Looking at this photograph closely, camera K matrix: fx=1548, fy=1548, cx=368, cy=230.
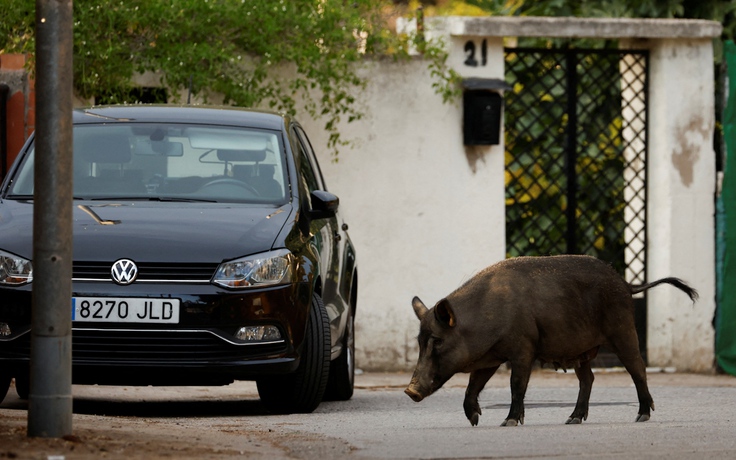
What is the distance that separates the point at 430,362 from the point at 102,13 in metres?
5.29

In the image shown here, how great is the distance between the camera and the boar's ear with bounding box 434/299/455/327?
817 cm

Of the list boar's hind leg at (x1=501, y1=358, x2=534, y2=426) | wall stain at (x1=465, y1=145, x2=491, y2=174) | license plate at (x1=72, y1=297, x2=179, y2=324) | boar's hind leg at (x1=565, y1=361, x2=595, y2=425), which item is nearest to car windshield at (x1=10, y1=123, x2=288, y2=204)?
license plate at (x1=72, y1=297, x2=179, y2=324)

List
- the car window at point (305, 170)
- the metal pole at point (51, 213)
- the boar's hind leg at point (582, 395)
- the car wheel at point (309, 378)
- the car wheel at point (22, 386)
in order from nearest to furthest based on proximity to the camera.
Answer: the metal pole at point (51, 213) < the boar's hind leg at point (582, 395) < the car wheel at point (309, 378) < the car wheel at point (22, 386) < the car window at point (305, 170)

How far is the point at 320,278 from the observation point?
29.9 feet

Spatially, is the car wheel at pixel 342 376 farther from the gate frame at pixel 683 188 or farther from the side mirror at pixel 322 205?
the gate frame at pixel 683 188

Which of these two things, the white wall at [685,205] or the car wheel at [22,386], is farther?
the white wall at [685,205]

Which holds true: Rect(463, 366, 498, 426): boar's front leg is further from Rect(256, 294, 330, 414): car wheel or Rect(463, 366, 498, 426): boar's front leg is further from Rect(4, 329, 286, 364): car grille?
Rect(4, 329, 286, 364): car grille

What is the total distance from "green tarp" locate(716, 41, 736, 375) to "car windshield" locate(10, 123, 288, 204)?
5934mm

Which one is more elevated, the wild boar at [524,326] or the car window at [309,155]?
the car window at [309,155]

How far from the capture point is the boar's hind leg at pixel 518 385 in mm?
8219

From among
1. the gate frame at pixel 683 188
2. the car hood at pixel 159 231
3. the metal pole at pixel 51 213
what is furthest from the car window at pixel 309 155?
the gate frame at pixel 683 188

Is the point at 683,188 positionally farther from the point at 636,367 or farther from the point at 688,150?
the point at 636,367

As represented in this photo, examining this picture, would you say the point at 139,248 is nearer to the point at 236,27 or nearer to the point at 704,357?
the point at 236,27

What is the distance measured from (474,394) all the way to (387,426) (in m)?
0.54
